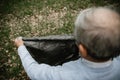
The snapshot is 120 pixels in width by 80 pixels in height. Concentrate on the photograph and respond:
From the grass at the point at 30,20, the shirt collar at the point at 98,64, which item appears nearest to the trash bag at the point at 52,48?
the shirt collar at the point at 98,64

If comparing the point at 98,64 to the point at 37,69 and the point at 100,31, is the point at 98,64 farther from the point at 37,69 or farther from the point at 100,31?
the point at 37,69

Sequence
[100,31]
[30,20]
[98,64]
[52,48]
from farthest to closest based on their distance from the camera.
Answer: [30,20] → [52,48] → [98,64] → [100,31]

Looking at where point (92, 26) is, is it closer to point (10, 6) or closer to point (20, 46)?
point (20, 46)

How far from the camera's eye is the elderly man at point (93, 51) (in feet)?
4.86

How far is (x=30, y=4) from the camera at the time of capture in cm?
440

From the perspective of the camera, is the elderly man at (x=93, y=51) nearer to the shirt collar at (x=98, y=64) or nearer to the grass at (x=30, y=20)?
the shirt collar at (x=98, y=64)

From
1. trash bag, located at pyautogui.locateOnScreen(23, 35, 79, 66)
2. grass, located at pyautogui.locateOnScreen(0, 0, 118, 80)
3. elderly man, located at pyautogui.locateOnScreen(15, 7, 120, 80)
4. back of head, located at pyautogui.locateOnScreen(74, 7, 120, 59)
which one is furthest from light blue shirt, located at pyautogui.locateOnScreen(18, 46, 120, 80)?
grass, located at pyautogui.locateOnScreen(0, 0, 118, 80)

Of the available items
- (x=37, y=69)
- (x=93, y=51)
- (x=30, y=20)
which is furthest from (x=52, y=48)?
(x=30, y=20)

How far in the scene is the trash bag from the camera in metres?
2.26

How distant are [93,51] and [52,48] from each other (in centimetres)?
→ 80

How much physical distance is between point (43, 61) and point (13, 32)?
1552 millimetres

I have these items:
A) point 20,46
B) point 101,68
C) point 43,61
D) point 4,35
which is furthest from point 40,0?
point 101,68

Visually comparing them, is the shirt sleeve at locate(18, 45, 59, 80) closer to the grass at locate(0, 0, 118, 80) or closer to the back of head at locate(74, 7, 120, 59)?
the back of head at locate(74, 7, 120, 59)

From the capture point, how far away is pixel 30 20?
13.4 ft
